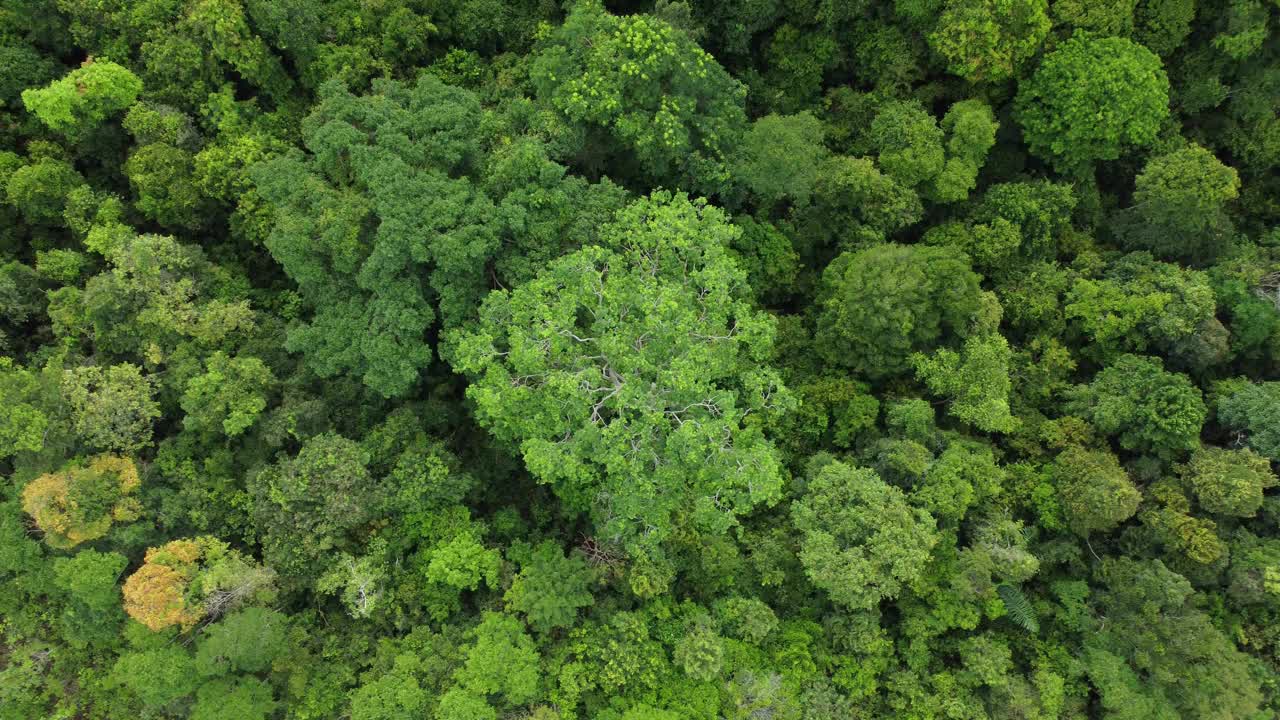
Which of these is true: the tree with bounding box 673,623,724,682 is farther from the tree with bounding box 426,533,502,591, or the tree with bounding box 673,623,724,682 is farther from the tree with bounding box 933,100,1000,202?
the tree with bounding box 933,100,1000,202

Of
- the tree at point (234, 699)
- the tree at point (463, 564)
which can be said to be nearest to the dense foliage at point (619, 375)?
the tree at point (234, 699)

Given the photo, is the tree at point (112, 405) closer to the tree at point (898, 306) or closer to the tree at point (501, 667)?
the tree at point (501, 667)

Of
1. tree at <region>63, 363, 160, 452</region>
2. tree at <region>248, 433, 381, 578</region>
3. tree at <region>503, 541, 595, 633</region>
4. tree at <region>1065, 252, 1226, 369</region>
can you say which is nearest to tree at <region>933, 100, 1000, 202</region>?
tree at <region>1065, 252, 1226, 369</region>

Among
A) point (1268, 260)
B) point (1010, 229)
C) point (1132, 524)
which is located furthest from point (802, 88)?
point (1132, 524)

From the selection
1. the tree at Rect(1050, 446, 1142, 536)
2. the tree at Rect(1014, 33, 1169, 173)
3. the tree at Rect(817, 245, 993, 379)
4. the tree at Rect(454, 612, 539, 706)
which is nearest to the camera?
the tree at Rect(454, 612, 539, 706)

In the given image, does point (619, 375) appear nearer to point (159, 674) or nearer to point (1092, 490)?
point (1092, 490)
